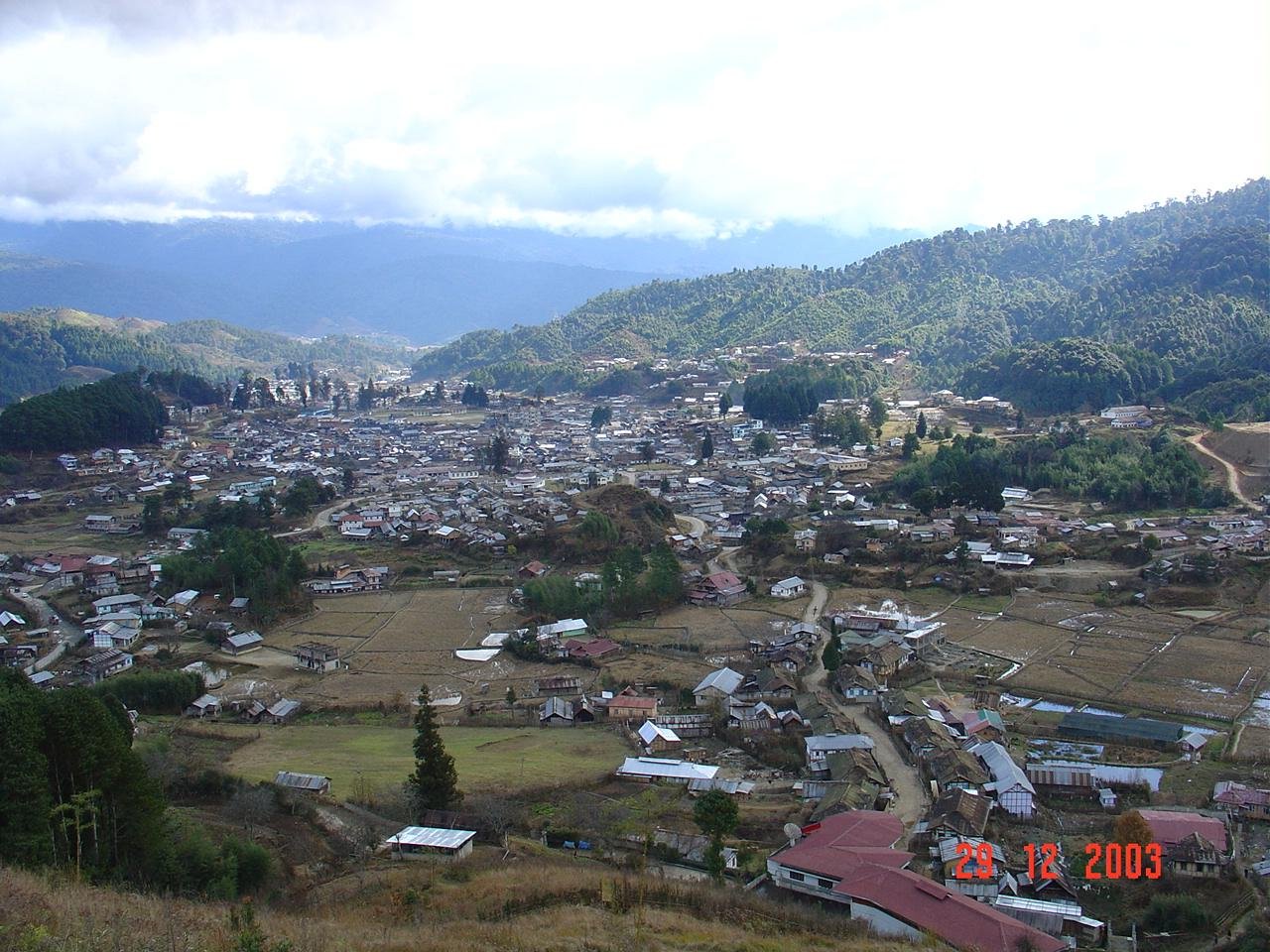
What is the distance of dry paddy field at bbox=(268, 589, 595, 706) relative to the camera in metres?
22.5

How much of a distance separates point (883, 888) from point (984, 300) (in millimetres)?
87047

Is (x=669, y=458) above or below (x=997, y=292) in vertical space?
below

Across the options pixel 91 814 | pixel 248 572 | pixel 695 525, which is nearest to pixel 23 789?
pixel 91 814

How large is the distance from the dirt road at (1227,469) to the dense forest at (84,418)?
157 feet

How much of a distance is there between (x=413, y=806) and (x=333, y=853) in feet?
4.36

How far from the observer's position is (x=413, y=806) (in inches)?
586

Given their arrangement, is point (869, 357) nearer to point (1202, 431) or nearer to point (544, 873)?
point (1202, 431)

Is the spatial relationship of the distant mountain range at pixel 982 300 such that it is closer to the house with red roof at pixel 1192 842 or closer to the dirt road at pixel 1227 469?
the dirt road at pixel 1227 469

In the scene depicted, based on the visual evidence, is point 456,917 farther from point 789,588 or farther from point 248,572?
point 248,572

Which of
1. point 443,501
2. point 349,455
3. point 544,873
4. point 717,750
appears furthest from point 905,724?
point 349,455

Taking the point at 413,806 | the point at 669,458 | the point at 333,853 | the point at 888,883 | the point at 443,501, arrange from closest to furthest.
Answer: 1. the point at 888,883
2. the point at 333,853
3. the point at 413,806
4. the point at 443,501
5. the point at 669,458

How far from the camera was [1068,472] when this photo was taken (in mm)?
39375

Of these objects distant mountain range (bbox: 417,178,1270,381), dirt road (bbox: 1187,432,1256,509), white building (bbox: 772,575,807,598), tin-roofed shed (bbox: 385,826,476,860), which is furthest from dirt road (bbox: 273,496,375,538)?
distant mountain range (bbox: 417,178,1270,381)

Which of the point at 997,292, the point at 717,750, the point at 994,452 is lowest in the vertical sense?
the point at 717,750
